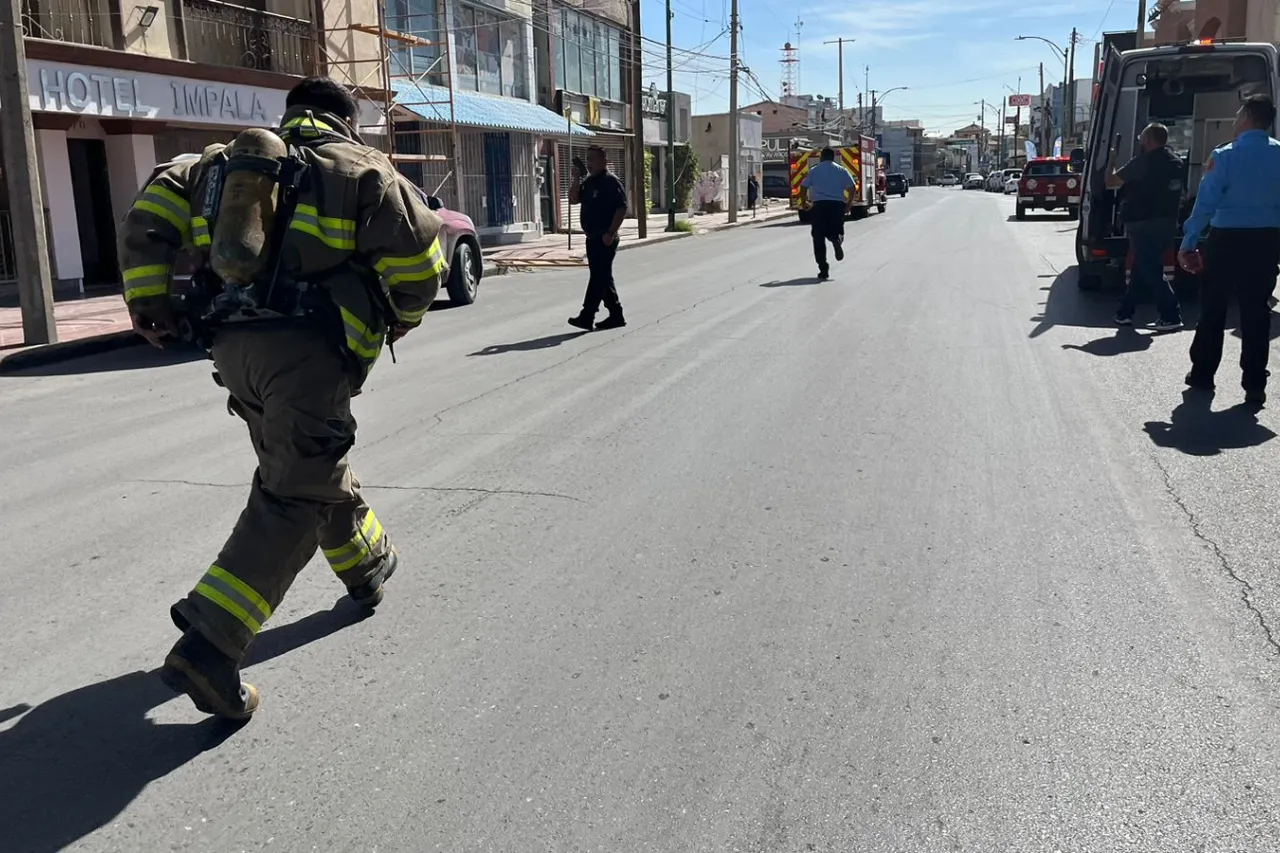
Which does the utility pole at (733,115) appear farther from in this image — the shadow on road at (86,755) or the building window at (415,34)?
the shadow on road at (86,755)

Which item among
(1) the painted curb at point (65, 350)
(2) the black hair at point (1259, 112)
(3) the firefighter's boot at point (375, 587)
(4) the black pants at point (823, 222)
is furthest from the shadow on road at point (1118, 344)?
(1) the painted curb at point (65, 350)

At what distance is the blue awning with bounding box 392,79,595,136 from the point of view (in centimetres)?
2292

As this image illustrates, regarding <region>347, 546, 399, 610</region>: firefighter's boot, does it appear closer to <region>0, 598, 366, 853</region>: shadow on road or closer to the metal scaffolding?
<region>0, 598, 366, 853</region>: shadow on road

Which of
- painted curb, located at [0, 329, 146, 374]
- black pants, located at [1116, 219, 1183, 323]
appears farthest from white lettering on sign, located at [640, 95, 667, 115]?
black pants, located at [1116, 219, 1183, 323]

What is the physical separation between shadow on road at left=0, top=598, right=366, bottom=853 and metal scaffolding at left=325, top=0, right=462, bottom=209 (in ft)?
55.7

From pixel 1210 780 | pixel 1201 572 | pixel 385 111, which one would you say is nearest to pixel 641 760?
pixel 1210 780

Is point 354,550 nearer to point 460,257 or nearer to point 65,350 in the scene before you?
point 65,350

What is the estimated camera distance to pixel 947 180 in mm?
133125

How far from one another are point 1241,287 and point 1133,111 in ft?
22.6

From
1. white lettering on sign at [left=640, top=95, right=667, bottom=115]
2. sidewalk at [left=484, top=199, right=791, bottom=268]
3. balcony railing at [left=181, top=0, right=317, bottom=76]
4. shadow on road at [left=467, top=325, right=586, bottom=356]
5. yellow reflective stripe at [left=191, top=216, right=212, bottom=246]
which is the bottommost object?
shadow on road at [left=467, top=325, right=586, bottom=356]

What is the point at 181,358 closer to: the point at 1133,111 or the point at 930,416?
the point at 930,416

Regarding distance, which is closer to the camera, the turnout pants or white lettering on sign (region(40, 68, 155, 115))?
the turnout pants

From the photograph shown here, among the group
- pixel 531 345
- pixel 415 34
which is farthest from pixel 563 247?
pixel 531 345

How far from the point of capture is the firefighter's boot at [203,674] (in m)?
3.12
